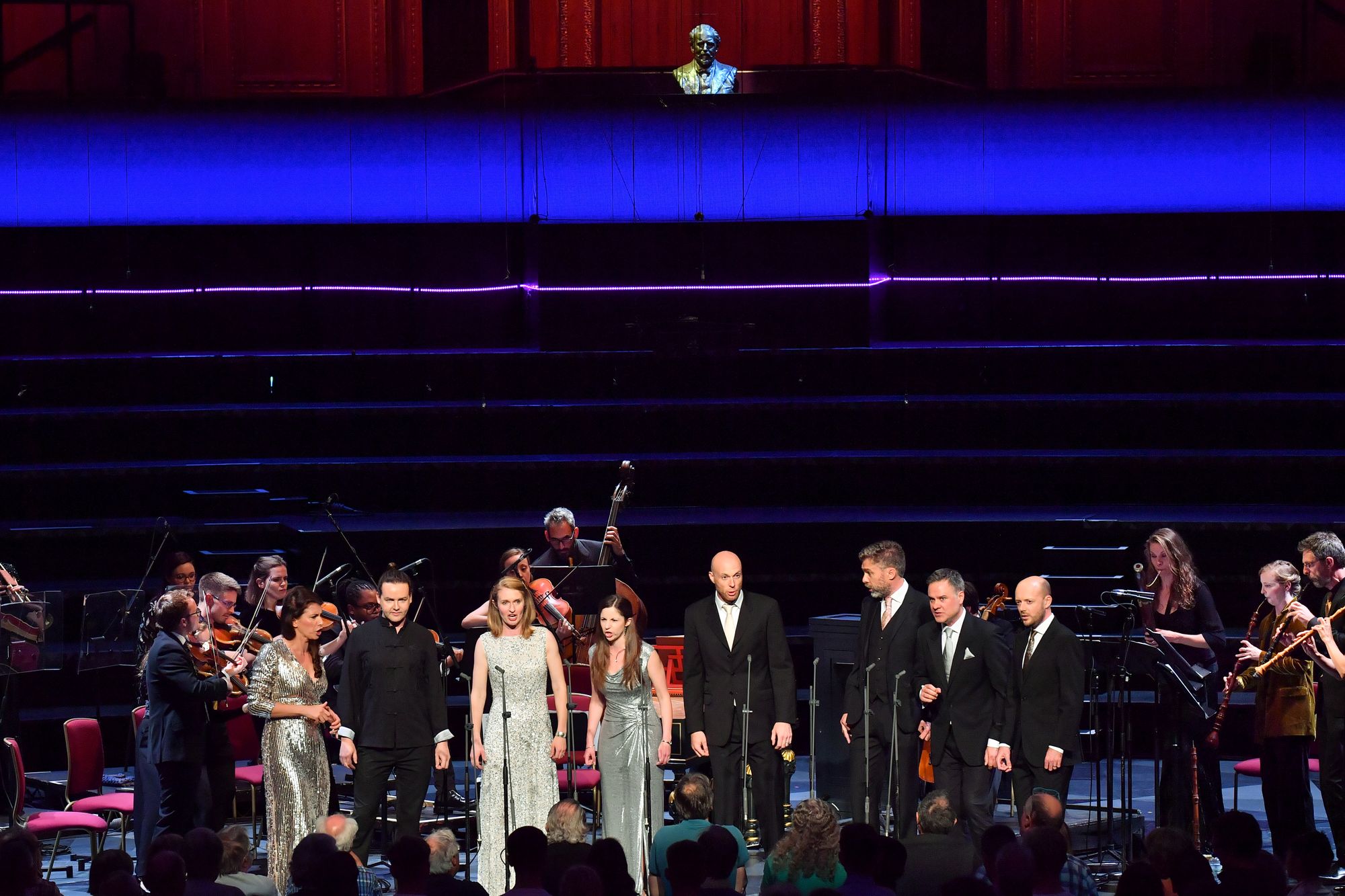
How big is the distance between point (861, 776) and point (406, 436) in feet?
16.3

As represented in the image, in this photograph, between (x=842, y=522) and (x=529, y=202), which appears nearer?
(x=842, y=522)

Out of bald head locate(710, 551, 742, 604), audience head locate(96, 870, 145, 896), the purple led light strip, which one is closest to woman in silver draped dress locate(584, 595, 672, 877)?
bald head locate(710, 551, 742, 604)

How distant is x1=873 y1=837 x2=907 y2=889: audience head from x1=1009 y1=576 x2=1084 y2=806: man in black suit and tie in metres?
2.16

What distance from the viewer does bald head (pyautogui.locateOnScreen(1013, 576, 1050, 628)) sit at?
6.51 metres

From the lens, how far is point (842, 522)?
10.3 metres

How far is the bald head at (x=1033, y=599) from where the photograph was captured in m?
6.51

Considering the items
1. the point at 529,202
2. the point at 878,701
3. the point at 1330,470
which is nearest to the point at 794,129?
the point at 529,202

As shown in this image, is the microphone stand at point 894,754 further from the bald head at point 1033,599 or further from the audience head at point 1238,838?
the audience head at point 1238,838

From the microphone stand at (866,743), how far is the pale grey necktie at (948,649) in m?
0.30

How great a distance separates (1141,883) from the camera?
3939 mm

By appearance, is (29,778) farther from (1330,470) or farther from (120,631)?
(1330,470)

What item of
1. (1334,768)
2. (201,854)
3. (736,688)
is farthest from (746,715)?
(201,854)

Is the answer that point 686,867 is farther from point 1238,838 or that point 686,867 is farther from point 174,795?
point 174,795

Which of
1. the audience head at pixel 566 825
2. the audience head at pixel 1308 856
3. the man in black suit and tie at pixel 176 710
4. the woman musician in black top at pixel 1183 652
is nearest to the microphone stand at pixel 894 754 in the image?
the woman musician in black top at pixel 1183 652
